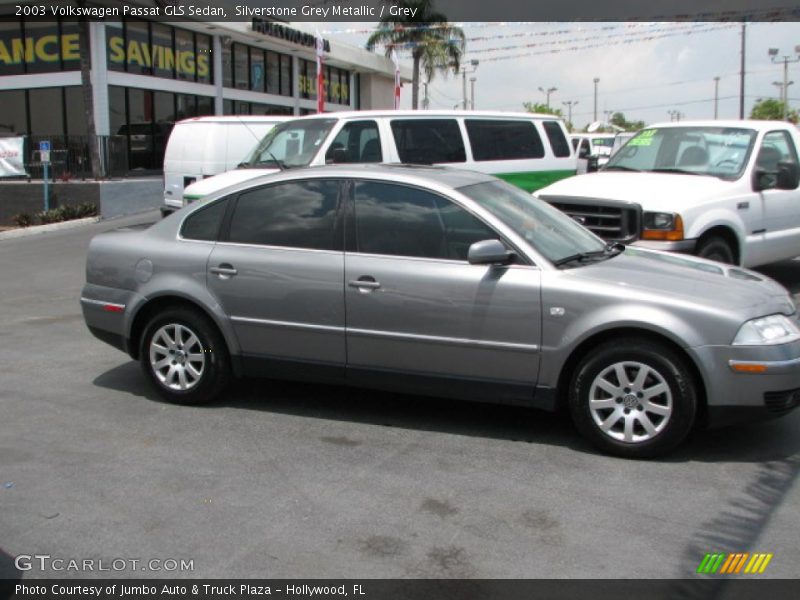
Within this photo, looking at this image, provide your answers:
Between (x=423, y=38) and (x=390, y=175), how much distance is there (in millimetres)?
30720

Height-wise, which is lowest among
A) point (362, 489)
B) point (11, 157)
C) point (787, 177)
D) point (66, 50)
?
point (362, 489)

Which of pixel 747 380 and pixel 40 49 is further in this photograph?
pixel 40 49

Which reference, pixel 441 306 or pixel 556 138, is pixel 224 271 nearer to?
pixel 441 306

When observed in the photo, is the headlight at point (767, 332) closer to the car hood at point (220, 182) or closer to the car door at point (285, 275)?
the car door at point (285, 275)

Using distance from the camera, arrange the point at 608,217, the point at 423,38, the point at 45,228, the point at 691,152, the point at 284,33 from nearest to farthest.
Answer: the point at 608,217 → the point at 691,152 → the point at 45,228 → the point at 284,33 → the point at 423,38

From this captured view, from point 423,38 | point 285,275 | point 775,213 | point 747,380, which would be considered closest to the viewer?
point 747,380

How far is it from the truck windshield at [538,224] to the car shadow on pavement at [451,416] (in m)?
1.12

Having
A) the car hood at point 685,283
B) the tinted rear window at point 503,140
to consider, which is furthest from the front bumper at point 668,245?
the tinted rear window at point 503,140

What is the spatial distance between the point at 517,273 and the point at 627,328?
719 mm

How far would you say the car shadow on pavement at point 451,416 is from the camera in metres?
5.09

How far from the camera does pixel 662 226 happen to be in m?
7.93

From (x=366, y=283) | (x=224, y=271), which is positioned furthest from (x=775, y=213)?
(x=224, y=271)

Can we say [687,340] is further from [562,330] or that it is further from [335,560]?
[335,560]

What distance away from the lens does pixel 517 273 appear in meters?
5.07
